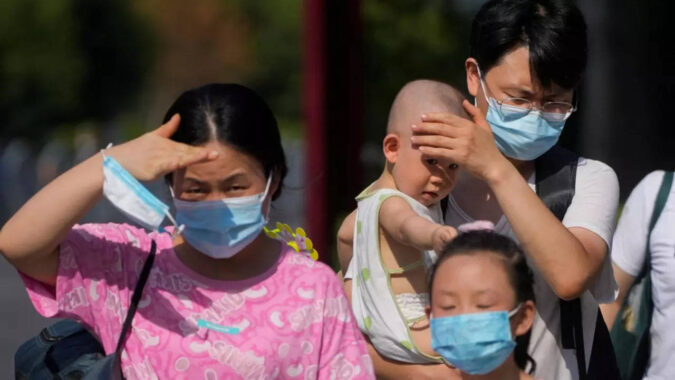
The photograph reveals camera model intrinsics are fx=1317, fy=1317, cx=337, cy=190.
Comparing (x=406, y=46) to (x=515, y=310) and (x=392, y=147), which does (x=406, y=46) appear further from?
(x=515, y=310)

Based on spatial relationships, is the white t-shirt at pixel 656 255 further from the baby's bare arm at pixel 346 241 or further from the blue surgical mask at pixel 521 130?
the baby's bare arm at pixel 346 241

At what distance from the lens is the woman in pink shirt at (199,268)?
10.2 feet

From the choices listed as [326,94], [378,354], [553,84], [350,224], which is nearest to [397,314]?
[378,354]

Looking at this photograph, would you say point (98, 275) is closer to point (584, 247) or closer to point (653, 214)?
point (584, 247)

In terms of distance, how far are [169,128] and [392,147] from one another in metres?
0.74

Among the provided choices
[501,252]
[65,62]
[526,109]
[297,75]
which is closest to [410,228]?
[501,252]

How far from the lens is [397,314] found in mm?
3520

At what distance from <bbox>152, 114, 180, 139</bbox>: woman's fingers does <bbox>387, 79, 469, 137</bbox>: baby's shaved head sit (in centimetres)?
72

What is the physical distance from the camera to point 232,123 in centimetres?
330

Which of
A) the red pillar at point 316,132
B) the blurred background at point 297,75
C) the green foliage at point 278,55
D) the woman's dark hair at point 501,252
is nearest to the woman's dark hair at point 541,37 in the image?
the woman's dark hair at point 501,252

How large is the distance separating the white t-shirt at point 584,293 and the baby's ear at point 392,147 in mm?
350

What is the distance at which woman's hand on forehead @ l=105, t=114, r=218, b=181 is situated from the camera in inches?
122

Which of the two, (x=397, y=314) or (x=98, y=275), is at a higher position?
(x=98, y=275)

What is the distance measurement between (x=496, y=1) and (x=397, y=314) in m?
0.98
